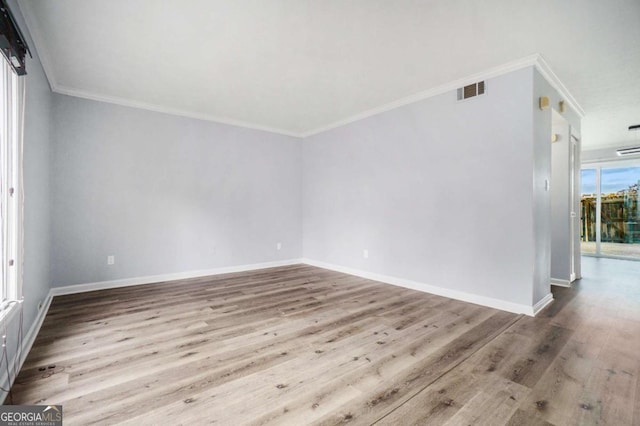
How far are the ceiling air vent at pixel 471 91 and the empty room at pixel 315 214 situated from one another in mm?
Result: 34

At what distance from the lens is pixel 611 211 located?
7.03 m

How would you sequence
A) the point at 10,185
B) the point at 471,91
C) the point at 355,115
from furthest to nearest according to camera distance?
the point at 355,115 < the point at 471,91 < the point at 10,185

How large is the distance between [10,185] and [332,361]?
2658 mm

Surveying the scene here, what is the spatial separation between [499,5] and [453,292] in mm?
3009

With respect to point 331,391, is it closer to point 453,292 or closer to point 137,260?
point 453,292

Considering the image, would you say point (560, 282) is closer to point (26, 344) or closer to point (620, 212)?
point (620, 212)

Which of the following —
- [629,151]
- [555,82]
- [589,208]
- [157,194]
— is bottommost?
[589,208]

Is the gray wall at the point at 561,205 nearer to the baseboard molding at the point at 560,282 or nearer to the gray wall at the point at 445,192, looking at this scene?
the baseboard molding at the point at 560,282

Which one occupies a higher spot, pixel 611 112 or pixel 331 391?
pixel 611 112

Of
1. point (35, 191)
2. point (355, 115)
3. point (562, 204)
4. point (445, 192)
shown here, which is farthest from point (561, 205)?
point (35, 191)

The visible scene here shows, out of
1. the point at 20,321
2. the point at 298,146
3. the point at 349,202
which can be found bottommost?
the point at 20,321

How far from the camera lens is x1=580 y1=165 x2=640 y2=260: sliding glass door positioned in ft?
22.2

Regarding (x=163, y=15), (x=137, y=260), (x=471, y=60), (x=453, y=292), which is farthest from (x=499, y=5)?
(x=137, y=260)

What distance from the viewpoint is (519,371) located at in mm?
2006
